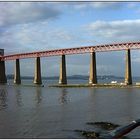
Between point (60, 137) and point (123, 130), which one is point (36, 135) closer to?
point (60, 137)

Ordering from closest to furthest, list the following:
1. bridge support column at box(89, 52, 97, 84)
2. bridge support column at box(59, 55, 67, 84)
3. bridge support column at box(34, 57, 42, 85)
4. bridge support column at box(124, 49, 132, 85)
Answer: bridge support column at box(124, 49, 132, 85) < bridge support column at box(89, 52, 97, 84) < bridge support column at box(59, 55, 67, 84) < bridge support column at box(34, 57, 42, 85)

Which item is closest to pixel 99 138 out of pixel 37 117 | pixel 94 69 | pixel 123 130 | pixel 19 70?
pixel 123 130

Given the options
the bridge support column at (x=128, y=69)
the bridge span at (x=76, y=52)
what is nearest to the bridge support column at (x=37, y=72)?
the bridge span at (x=76, y=52)

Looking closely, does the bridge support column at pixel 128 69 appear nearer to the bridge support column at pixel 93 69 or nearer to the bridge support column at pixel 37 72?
the bridge support column at pixel 93 69


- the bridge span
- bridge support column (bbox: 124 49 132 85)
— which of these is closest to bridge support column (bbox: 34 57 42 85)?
the bridge span

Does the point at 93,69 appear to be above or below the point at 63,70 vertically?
above

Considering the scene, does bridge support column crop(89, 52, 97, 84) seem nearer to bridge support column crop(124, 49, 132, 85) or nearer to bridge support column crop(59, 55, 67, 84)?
bridge support column crop(59, 55, 67, 84)

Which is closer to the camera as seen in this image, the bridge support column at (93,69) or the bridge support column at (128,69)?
the bridge support column at (128,69)

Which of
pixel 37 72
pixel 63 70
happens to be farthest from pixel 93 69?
pixel 37 72

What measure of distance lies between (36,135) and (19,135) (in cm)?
98

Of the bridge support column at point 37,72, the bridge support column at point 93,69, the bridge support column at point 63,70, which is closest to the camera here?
the bridge support column at point 93,69

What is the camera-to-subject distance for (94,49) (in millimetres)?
114938

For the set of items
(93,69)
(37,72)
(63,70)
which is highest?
(93,69)

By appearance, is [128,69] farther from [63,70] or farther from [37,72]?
[37,72]
